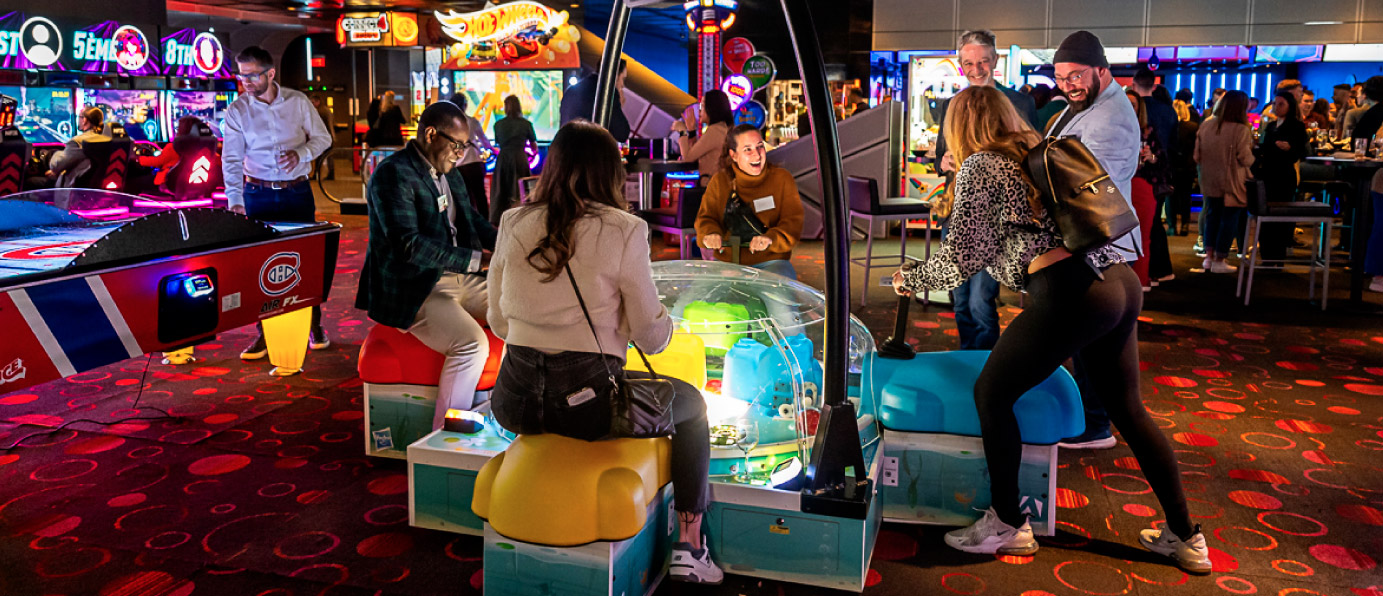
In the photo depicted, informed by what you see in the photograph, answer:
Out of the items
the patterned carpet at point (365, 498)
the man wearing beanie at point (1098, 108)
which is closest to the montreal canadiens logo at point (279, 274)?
the patterned carpet at point (365, 498)

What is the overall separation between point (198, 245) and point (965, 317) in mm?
2984

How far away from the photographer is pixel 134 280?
10.8 feet

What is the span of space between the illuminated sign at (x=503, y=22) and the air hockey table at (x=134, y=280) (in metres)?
9.71

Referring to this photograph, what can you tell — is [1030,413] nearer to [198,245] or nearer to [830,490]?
[830,490]

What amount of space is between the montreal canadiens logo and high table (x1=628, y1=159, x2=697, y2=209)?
4.15m

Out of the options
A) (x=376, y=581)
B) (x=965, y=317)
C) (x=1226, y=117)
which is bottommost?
(x=376, y=581)

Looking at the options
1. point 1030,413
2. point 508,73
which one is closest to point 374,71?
point 508,73

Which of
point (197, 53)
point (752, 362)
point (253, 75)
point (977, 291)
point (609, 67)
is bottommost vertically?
point (752, 362)

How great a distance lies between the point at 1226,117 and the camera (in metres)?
7.55

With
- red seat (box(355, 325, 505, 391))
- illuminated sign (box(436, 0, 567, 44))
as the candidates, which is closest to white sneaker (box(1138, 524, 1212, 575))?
red seat (box(355, 325, 505, 391))

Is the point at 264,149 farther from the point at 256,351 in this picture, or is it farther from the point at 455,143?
the point at 455,143

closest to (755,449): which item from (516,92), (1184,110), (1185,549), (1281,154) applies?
(1185,549)

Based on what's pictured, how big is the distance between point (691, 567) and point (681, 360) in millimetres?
650

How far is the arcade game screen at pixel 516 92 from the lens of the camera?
578 inches
